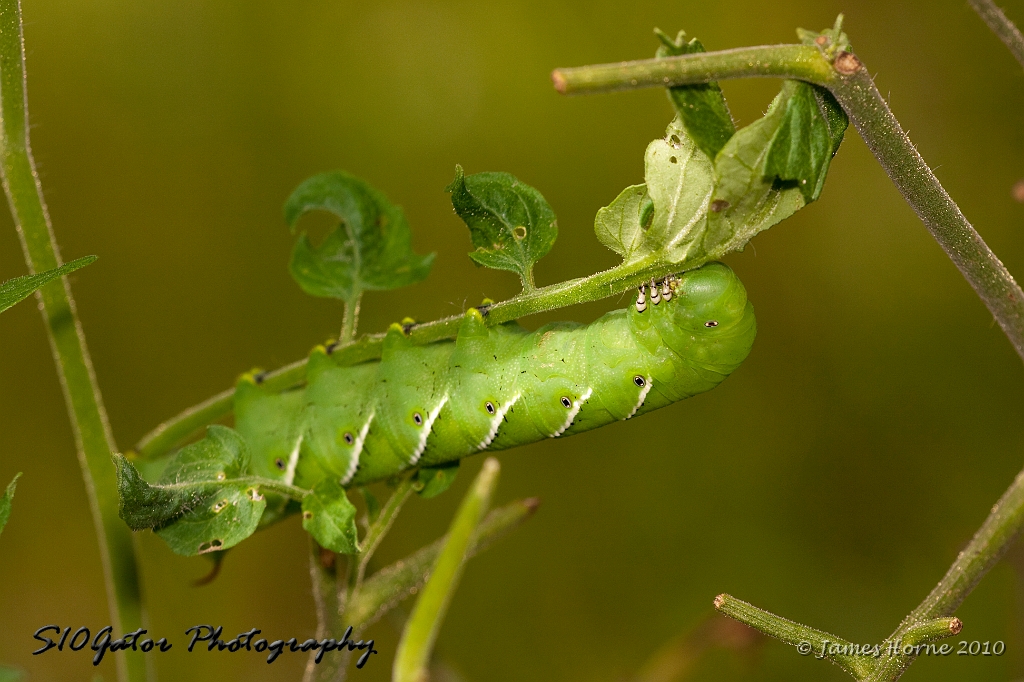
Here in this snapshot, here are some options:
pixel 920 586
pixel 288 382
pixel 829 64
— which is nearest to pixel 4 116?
pixel 288 382

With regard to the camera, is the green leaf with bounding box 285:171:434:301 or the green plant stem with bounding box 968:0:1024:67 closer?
the green plant stem with bounding box 968:0:1024:67

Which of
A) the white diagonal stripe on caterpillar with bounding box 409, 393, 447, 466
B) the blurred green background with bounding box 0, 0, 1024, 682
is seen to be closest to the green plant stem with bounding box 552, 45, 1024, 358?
the white diagonal stripe on caterpillar with bounding box 409, 393, 447, 466

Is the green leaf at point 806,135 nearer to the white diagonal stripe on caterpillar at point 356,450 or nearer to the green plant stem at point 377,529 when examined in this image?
the green plant stem at point 377,529

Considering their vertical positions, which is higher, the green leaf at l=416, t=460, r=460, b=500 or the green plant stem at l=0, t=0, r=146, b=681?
the green plant stem at l=0, t=0, r=146, b=681

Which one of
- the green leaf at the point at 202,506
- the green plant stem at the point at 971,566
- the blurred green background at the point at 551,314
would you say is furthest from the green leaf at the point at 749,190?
the blurred green background at the point at 551,314

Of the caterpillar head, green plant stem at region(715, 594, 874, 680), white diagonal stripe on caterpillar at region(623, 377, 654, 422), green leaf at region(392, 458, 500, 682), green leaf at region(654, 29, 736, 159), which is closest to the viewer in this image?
green leaf at region(392, 458, 500, 682)

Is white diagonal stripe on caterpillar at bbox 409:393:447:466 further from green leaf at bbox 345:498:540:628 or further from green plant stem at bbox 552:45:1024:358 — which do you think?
green plant stem at bbox 552:45:1024:358
